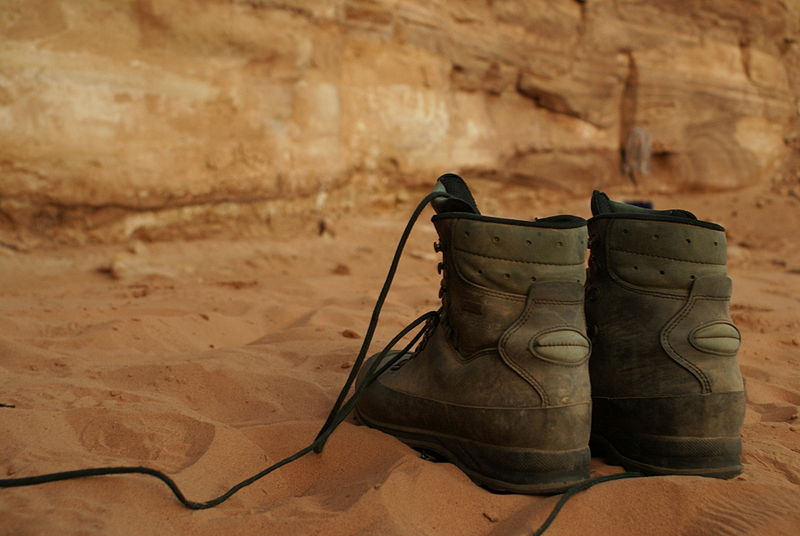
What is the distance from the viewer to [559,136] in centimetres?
748

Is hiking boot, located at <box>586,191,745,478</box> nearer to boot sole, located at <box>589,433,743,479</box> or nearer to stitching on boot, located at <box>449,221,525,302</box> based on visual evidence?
boot sole, located at <box>589,433,743,479</box>

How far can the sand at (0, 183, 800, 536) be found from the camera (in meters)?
1.36

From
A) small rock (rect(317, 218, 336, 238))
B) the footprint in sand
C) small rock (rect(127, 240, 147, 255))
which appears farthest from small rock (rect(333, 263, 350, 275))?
the footprint in sand

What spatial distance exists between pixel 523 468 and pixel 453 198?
647 millimetres

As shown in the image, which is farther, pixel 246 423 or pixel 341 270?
pixel 341 270

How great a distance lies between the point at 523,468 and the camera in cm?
152

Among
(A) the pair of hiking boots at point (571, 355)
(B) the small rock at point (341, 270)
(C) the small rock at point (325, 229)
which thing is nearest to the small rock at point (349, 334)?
(A) the pair of hiking boots at point (571, 355)

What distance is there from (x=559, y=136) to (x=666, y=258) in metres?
6.10

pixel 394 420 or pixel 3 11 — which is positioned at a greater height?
pixel 3 11

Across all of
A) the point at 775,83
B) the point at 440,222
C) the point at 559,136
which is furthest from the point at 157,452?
the point at 775,83

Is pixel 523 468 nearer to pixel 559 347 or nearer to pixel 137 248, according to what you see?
pixel 559 347

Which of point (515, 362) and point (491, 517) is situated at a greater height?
point (515, 362)

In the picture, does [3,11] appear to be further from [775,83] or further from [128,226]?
[775,83]

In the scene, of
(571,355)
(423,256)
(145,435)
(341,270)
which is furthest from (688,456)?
(423,256)
